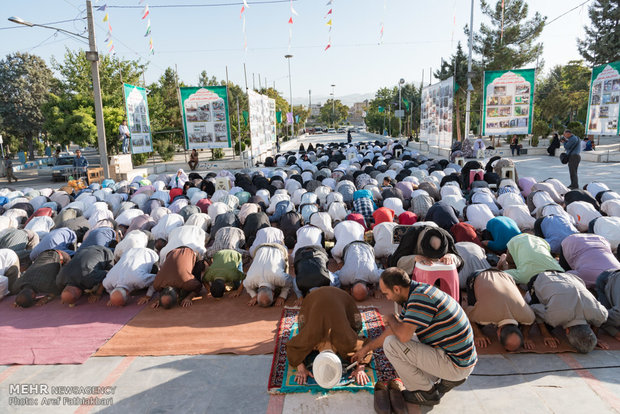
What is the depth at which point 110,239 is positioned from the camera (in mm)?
7023

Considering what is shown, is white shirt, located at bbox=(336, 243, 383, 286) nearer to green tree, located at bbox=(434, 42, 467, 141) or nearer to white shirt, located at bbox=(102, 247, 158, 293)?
white shirt, located at bbox=(102, 247, 158, 293)

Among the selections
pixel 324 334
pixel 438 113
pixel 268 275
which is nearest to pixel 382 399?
pixel 324 334

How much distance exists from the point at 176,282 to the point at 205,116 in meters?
15.3

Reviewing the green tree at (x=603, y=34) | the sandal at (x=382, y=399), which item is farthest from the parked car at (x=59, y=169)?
the green tree at (x=603, y=34)

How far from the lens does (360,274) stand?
539 centimetres

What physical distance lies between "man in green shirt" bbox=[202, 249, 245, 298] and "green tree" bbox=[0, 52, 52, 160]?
108 ft

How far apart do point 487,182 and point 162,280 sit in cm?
868

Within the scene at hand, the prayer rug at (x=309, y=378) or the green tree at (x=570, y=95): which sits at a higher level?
the green tree at (x=570, y=95)

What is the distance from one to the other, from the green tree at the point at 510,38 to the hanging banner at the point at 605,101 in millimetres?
10987

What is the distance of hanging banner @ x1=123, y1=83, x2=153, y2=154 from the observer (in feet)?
56.2

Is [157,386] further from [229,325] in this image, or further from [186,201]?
[186,201]

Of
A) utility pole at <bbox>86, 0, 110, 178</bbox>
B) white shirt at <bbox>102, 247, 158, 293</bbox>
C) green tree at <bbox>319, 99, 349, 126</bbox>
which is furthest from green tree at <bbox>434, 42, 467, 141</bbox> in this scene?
green tree at <bbox>319, 99, 349, 126</bbox>

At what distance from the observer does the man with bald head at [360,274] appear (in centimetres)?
531

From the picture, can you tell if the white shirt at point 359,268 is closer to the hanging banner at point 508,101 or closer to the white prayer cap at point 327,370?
the white prayer cap at point 327,370
